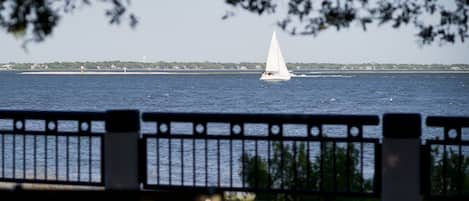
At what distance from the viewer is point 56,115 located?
9453 millimetres

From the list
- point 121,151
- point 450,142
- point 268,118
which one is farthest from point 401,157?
point 121,151

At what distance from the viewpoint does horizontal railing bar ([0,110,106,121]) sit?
929 centimetres

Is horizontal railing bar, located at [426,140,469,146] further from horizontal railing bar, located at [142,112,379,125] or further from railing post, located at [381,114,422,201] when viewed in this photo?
horizontal railing bar, located at [142,112,379,125]

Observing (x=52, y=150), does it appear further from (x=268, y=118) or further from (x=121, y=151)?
(x=268, y=118)

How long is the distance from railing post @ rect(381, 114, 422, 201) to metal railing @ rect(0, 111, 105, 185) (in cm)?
307

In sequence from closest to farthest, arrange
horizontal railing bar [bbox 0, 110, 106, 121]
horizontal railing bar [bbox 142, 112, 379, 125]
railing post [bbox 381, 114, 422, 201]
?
railing post [bbox 381, 114, 422, 201]
horizontal railing bar [bbox 142, 112, 379, 125]
horizontal railing bar [bbox 0, 110, 106, 121]

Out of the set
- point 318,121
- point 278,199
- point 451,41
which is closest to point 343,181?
point 278,199

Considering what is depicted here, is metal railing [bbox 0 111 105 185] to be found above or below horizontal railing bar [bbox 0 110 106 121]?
below

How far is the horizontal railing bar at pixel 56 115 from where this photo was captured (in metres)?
9.29

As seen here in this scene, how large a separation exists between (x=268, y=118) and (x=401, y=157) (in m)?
1.42

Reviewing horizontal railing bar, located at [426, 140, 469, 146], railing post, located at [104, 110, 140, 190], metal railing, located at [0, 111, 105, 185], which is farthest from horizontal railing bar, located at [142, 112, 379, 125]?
metal railing, located at [0, 111, 105, 185]

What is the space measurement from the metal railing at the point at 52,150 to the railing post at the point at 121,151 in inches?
9.7

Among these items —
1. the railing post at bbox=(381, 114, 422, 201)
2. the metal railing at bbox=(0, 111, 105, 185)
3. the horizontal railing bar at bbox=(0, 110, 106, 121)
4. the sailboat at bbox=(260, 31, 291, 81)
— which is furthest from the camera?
the sailboat at bbox=(260, 31, 291, 81)

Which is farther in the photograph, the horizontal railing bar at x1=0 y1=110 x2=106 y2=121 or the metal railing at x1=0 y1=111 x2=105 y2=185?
the metal railing at x1=0 y1=111 x2=105 y2=185
